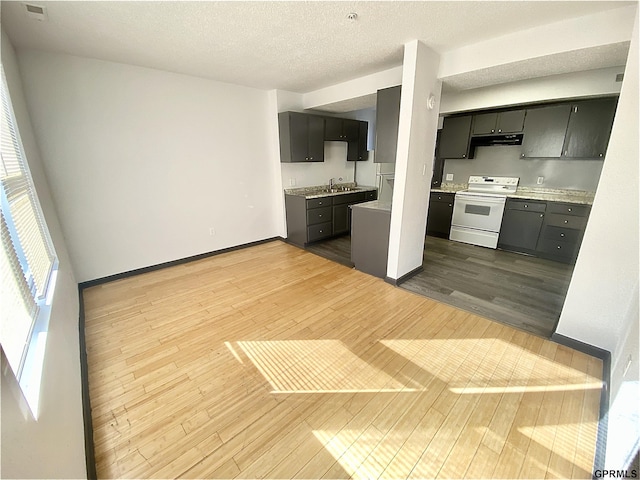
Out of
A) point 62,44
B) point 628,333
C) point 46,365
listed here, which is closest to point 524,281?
point 628,333

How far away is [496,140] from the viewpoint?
4.33m

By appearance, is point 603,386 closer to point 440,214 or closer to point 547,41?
point 547,41

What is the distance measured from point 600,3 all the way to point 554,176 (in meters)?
2.79

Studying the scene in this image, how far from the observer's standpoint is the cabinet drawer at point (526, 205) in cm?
382

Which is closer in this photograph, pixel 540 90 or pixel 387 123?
pixel 387 123

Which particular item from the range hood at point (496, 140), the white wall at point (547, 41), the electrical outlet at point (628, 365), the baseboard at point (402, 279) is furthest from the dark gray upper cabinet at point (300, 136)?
the electrical outlet at point (628, 365)

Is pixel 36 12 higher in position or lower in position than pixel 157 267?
higher

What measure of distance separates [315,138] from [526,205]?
350 centimetres

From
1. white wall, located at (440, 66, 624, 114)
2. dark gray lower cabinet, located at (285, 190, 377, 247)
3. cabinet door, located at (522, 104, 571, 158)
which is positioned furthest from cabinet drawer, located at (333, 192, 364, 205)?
cabinet door, located at (522, 104, 571, 158)

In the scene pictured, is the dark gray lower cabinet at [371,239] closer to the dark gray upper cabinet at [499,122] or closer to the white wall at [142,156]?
the white wall at [142,156]

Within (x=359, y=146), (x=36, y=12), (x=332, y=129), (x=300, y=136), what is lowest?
(x=359, y=146)

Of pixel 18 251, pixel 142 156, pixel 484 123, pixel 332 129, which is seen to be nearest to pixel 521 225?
pixel 484 123

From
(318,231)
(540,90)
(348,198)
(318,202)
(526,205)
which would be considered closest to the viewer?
(540,90)

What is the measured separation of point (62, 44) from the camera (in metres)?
2.49
